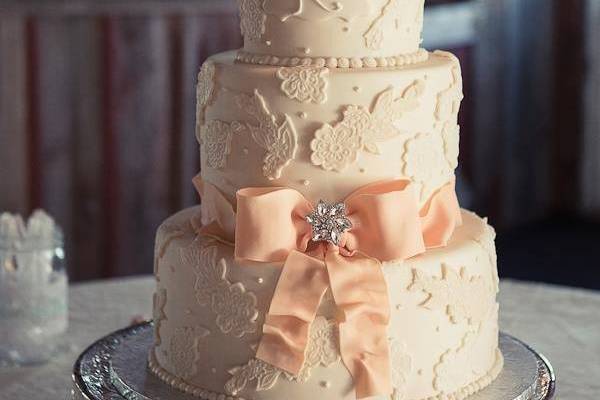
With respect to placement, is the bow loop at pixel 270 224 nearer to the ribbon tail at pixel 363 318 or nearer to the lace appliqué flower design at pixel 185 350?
the ribbon tail at pixel 363 318

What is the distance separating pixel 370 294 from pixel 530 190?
4469 millimetres

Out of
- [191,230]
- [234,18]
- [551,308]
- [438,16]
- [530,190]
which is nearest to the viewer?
[191,230]

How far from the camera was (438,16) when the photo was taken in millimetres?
5316

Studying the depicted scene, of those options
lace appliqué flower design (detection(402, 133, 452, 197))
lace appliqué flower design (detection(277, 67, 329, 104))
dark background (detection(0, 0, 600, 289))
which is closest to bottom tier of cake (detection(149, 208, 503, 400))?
lace appliqué flower design (detection(402, 133, 452, 197))

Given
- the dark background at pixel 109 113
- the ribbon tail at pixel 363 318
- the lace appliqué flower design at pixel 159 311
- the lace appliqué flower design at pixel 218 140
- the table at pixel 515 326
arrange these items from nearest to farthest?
the ribbon tail at pixel 363 318 → the lace appliqué flower design at pixel 218 140 → the lace appliqué flower design at pixel 159 311 → the table at pixel 515 326 → the dark background at pixel 109 113

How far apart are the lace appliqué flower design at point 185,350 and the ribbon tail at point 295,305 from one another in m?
0.17

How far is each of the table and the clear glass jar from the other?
66 mm

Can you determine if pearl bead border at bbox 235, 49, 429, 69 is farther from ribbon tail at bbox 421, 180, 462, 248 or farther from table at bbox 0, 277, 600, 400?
table at bbox 0, 277, 600, 400

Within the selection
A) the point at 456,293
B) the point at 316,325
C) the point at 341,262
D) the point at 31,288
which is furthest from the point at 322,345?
the point at 31,288

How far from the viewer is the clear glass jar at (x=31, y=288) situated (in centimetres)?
263

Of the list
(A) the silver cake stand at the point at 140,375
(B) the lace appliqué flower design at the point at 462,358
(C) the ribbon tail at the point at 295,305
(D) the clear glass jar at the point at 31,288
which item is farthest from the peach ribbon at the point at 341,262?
(D) the clear glass jar at the point at 31,288

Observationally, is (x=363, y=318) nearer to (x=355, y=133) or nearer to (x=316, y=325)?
(x=316, y=325)

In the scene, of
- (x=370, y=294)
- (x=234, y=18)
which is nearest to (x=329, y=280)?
(x=370, y=294)

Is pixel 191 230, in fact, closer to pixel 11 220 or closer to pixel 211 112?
pixel 211 112
